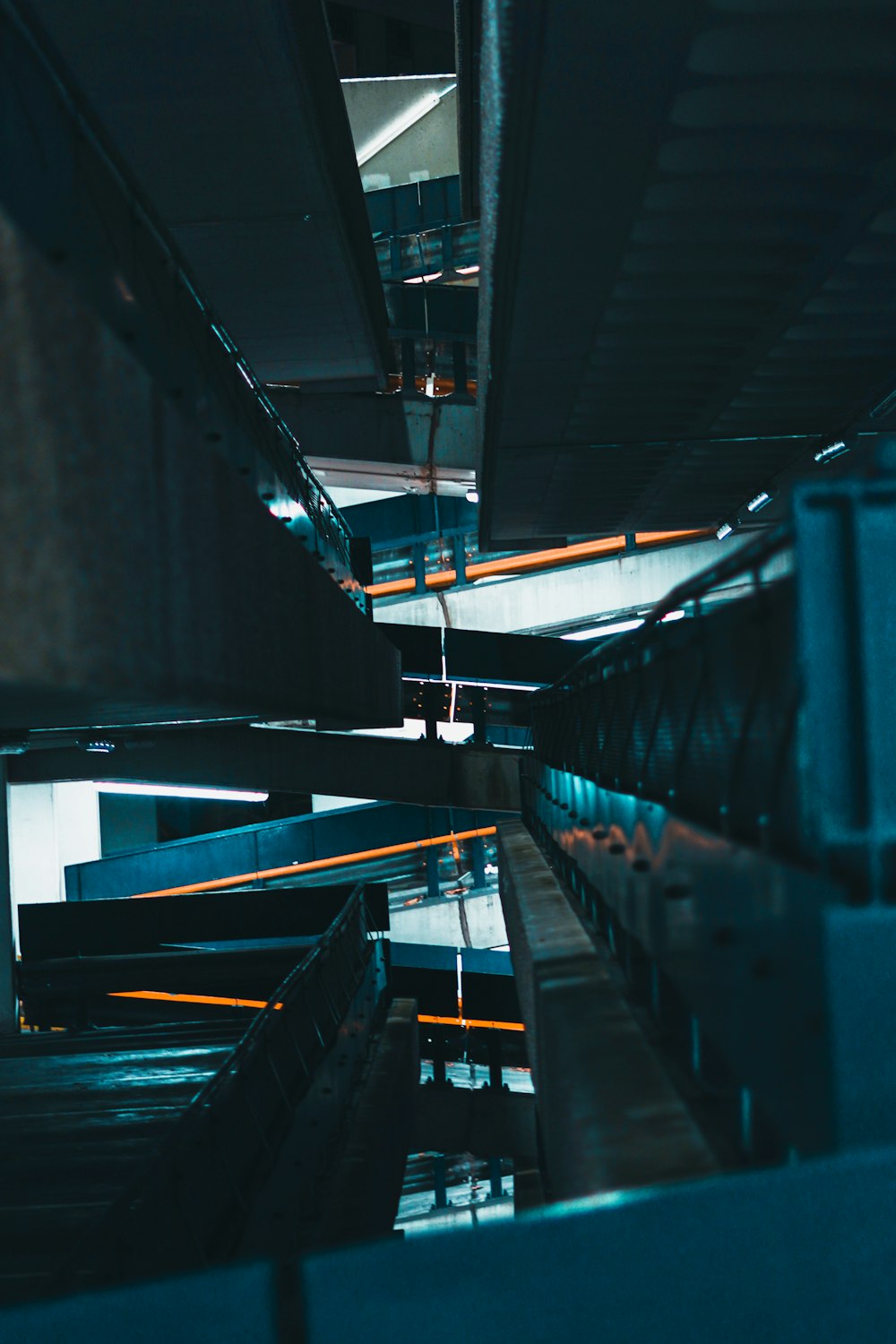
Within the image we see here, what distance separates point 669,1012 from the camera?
4.90 m

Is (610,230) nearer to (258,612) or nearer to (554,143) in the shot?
(554,143)

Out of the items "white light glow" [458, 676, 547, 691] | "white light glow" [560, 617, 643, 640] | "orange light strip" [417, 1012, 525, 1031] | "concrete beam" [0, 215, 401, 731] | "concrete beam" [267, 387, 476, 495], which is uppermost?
"concrete beam" [267, 387, 476, 495]

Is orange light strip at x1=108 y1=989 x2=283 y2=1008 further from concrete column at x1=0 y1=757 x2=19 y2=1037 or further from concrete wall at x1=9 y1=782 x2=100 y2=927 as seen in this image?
concrete wall at x1=9 y1=782 x2=100 y2=927

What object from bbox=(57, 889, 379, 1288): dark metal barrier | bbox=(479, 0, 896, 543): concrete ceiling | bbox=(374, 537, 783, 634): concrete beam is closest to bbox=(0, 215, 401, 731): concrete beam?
bbox=(57, 889, 379, 1288): dark metal barrier

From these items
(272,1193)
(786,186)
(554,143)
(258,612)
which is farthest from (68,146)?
(272,1193)

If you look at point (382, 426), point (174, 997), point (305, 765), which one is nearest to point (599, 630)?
point (382, 426)

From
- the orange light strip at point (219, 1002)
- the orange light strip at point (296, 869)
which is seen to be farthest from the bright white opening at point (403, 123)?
the orange light strip at point (219, 1002)

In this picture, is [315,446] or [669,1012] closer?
[669,1012]

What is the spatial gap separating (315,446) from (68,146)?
1599 centimetres

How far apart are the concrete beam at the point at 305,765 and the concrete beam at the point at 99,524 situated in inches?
536

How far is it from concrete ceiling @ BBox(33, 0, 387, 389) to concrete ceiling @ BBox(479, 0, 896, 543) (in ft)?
7.96

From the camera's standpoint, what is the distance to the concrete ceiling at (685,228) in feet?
18.1

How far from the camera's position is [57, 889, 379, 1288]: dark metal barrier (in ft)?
16.2

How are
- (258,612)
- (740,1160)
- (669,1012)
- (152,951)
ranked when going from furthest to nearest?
1. (152,951)
2. (258,612)
3. (669,1012)
4. (740,1160)
